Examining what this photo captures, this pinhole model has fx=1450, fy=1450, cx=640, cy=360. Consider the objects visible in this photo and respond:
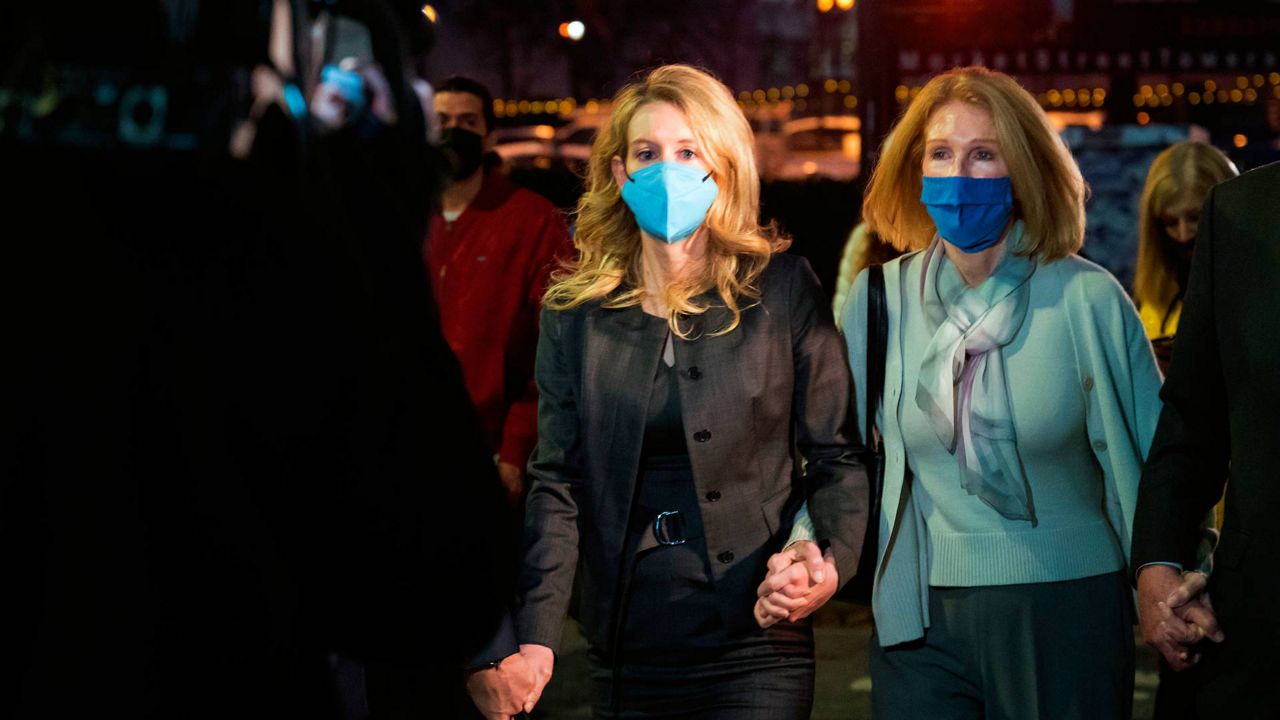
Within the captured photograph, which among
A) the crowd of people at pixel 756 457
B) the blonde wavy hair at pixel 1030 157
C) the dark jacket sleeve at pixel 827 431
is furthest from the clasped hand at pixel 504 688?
the blonde wavy hair at pixel 1030 157

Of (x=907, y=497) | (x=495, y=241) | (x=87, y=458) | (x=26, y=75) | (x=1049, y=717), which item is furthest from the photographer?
(x=495, y=241)

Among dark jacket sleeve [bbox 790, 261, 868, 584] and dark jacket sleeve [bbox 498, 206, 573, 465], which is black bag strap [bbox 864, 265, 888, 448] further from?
dark jacket sleeve [bbox 498, 206, 573, 465]

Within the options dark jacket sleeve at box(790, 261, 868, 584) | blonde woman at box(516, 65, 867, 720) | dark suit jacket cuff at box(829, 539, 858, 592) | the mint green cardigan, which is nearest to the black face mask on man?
blonde woman at box(516, 65, 867, 720)

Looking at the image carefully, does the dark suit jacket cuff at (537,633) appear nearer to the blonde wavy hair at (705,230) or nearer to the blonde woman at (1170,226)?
the blonde wavy hair at (705,230)

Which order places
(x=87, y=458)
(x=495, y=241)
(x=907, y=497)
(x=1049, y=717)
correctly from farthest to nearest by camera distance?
(x=495, y=241), (x=907, y=497), (x=1049, y=717), (x=87, y=458)

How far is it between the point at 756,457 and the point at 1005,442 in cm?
59

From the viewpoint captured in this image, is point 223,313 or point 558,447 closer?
→ point 223,313

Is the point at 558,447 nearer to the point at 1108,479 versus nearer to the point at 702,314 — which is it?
the point at 702,314

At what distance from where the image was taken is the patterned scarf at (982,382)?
11.1ft

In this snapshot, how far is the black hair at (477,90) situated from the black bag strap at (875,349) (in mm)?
2818

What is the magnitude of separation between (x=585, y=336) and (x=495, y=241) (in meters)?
1.95

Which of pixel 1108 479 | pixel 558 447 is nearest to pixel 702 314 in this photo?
pixel 558 447

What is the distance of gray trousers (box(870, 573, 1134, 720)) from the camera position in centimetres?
330

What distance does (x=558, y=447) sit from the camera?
362 centimetres
